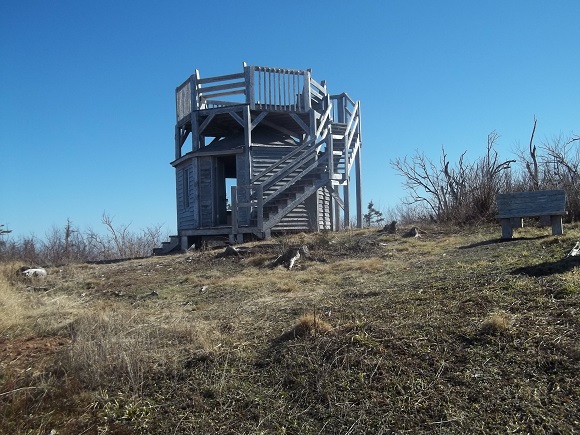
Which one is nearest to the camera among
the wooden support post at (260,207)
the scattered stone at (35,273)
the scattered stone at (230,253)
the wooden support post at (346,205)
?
the scattered stone at (230,253)

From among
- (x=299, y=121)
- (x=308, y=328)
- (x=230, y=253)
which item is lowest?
(x=308, y=328)

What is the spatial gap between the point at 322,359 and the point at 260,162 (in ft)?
47.0

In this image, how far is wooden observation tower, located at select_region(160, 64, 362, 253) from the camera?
1769cm

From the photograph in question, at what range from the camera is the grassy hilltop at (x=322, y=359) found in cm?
381

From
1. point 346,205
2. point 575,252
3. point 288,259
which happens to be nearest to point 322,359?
point 575,252

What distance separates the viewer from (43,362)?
5539mm

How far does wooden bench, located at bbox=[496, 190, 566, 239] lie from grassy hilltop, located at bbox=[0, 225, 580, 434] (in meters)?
2.90

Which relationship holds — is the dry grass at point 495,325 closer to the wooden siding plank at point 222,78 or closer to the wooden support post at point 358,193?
the wooden siding plank at point 222,78

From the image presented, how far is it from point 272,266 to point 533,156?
12.3 meters

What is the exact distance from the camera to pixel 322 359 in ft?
15.3

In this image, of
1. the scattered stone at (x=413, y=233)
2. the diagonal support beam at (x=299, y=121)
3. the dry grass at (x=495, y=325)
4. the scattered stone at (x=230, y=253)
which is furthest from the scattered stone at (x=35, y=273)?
the dry grass at (x=495, y=325)

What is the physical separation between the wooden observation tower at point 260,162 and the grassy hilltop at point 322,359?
9.67m

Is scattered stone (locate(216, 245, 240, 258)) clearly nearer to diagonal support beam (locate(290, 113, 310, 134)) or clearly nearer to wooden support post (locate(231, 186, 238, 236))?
wooden support post (locate(231, 186, 238, 236))

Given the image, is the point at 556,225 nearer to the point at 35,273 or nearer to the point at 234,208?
the point at 234,208
